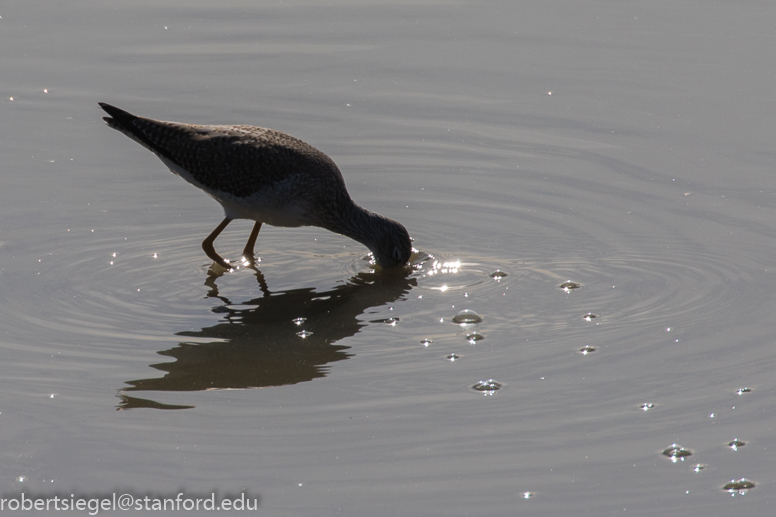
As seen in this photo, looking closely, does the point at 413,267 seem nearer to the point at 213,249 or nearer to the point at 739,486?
the point at 213,249

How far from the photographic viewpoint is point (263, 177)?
327 inches

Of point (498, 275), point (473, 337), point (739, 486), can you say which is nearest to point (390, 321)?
point (473, 337)

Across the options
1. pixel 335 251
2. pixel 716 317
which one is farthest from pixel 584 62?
pixel 716 317

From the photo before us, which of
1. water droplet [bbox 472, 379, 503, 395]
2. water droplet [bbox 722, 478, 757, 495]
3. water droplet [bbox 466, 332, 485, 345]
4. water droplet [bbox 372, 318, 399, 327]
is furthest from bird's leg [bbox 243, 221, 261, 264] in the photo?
water droplet [bbox 722, 478, 757, 495]

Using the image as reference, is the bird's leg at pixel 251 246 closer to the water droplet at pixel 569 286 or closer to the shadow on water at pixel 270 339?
the shadow on water at pixel 270 339

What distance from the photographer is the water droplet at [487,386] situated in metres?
6.34

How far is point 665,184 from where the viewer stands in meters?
9.66

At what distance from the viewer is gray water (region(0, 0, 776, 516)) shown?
18.2 feet

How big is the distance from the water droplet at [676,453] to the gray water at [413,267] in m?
0.05

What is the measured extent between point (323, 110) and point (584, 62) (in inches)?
135

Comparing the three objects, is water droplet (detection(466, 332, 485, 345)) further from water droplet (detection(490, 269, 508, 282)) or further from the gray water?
water droplet (detection(490, 269, 508, 282))

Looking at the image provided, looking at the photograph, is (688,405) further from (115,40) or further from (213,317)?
(115,40)

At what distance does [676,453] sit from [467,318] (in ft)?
7.34

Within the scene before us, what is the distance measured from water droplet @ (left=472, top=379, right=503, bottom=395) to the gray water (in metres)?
0.07
